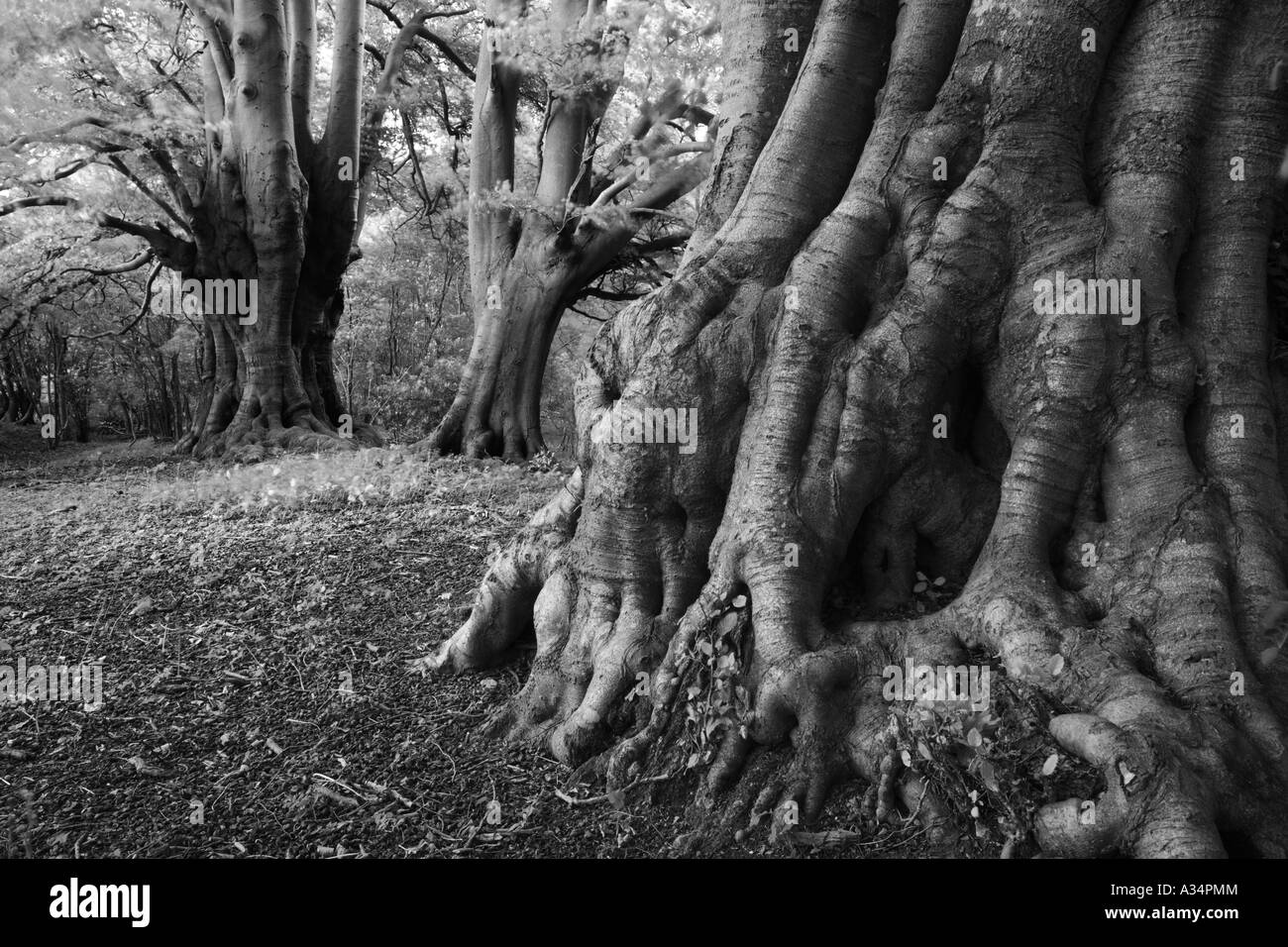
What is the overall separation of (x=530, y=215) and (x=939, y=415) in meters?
8.85

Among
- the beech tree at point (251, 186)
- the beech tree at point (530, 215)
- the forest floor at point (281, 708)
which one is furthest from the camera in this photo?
the beech tree at point (251, 186)

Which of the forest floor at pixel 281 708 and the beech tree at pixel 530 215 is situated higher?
the beech tree at pixel 530 215

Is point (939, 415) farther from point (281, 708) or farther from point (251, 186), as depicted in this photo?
point (251, 186)

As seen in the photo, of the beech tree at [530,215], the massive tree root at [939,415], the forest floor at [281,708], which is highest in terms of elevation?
the beech tree at [530,215]

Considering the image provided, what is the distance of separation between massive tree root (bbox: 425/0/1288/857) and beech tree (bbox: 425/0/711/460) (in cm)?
643

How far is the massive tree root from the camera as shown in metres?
3.18

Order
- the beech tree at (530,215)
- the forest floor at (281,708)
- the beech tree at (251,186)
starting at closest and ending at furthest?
the forest floor at (281,708)
the beech tree at (530,215)
the beech tree at (251,186)

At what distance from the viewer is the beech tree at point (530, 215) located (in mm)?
10367

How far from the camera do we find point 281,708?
4129 millimetres

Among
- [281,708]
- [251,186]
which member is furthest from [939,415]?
[251,186]

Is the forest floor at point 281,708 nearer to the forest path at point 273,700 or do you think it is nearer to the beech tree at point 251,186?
the forest path at point 273,700

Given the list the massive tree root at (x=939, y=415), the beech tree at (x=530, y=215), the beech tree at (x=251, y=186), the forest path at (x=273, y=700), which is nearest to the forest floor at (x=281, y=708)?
the forest path at (x=273, y=700)

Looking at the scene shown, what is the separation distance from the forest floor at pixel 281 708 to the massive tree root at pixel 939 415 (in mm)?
300

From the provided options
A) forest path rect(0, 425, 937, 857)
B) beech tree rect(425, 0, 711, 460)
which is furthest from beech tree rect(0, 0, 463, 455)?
forest path rect(0, 425, 937, 857)
